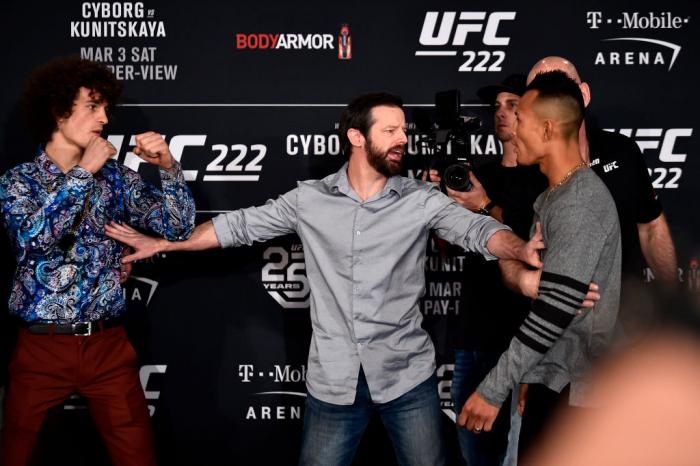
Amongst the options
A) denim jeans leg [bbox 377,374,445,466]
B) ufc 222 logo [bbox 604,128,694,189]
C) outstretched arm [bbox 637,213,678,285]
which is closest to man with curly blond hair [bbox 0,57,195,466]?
denim jeans leg [bbox 377,374,445,466]

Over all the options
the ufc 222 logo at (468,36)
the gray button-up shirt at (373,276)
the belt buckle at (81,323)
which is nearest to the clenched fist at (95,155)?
the belt buckle at (81,323)

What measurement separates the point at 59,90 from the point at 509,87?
70.6 inches

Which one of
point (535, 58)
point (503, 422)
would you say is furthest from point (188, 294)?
point (535, 58)

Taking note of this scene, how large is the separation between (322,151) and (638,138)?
1477 millimetres

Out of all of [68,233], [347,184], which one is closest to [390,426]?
[347,184]

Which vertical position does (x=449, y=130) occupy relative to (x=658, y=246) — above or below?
above

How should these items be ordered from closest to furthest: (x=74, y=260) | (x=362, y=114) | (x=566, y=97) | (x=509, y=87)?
(x=566, y=97)
(x=74, y=260)
(x=362, y=114)
(x=509, y=87)

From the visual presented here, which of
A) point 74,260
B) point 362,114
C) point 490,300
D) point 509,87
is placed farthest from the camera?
point 509,87

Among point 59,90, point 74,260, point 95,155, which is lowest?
point 74,260

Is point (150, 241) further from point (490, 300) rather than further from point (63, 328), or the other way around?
point (490, 300)

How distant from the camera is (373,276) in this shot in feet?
7.93

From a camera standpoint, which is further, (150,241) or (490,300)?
(490,300)

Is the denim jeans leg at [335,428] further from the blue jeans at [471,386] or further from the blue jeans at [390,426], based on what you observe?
the blue jeans at [471,386]

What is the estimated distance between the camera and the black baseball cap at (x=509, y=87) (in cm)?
Result: 307
